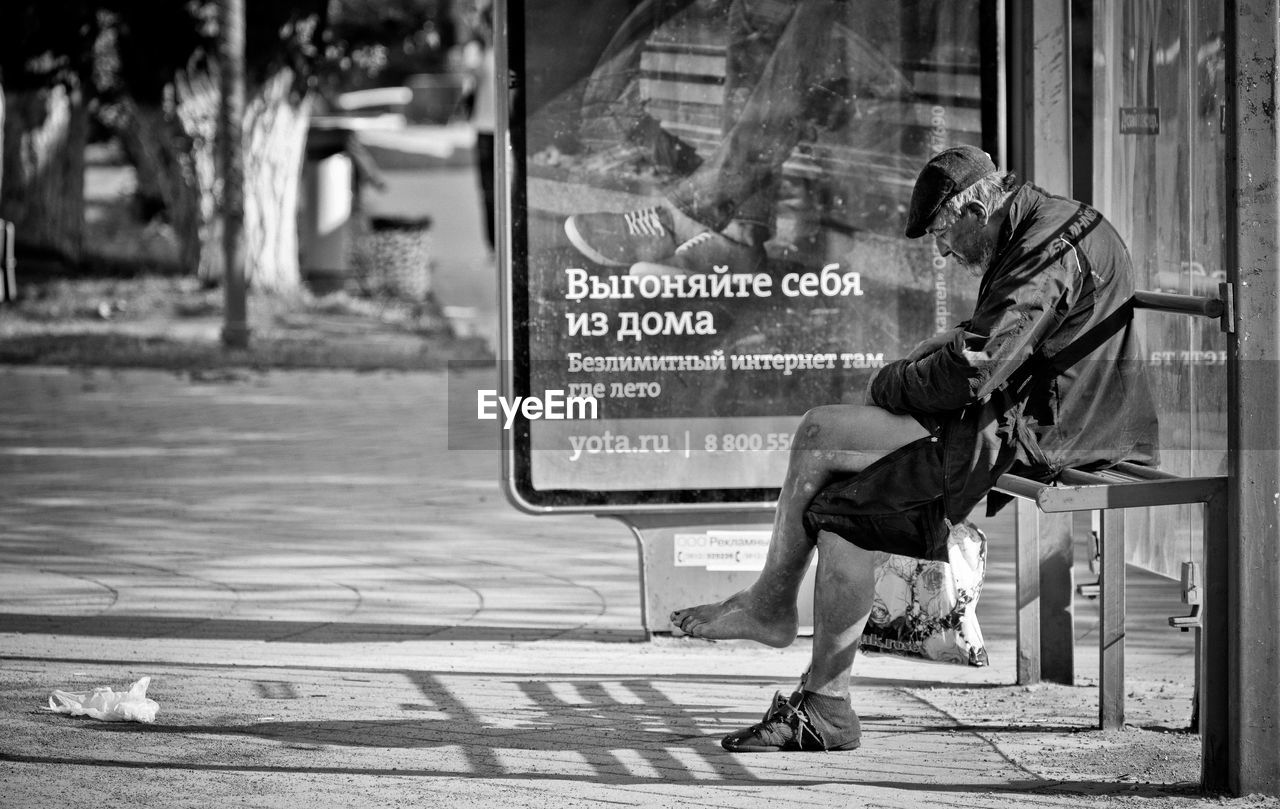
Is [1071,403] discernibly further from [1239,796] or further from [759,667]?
[759,667]

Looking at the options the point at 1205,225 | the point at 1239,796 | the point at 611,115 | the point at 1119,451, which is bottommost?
the point at 1239,796

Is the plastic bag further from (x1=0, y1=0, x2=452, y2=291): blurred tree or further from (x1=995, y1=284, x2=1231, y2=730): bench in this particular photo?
(x1=0, y1=0, x2=452, y2=291): blurred tree

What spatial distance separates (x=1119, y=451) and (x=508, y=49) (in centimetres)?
246

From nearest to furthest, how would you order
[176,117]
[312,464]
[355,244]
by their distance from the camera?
[312,464] < [176,117] < [355,244]

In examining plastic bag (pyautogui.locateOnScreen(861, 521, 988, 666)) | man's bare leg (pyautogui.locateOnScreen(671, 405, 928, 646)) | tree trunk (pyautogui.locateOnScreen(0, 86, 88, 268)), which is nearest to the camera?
man's bare leg (pyautogui.locateOnScreen(671, 405, 928, 646))

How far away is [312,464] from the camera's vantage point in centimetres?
961

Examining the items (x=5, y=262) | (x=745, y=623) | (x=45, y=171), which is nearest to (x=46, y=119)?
(x=45, y=171)

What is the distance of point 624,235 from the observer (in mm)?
5684

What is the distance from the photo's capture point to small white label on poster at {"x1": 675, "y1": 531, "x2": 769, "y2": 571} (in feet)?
19.2

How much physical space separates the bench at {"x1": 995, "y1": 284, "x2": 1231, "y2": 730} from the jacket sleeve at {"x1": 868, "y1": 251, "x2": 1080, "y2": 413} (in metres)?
0.29

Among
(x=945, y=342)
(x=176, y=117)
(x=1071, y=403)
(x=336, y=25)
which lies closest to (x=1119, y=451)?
(x=1071, y=403)

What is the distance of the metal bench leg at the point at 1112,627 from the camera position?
467 centimetres

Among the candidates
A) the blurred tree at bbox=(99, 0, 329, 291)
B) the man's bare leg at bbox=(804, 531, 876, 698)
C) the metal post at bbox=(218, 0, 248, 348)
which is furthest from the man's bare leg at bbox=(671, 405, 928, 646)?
the blurred tree at bbox=(99, 0, 329, 291)

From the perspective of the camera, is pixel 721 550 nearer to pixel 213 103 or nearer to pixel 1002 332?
pixel 1002 332
